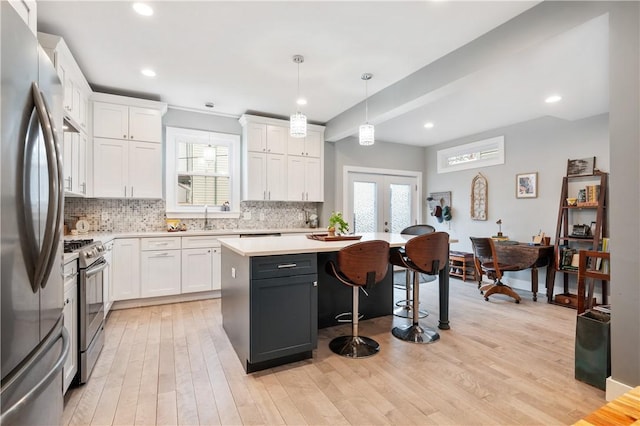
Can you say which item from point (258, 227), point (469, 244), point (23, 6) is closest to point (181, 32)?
point (23, 6)

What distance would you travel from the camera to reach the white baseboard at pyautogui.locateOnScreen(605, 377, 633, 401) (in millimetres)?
1901

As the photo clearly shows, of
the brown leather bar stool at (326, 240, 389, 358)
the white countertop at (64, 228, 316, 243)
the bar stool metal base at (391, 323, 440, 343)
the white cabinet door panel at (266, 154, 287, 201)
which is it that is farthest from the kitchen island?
the white cabinet door panel at (266, 154, 287, 201)

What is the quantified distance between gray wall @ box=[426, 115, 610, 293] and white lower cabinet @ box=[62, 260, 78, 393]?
18.5 feet

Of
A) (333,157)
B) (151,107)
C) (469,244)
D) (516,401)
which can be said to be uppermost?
(151,107)

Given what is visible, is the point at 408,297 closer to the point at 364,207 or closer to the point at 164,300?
the point at 364,207

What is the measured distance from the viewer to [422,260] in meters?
2.75

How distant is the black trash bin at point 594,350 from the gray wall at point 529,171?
2.79 metres

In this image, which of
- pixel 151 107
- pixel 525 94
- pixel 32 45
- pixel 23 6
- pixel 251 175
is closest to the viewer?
pixel 32 45

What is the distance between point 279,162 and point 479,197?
3.65 metres

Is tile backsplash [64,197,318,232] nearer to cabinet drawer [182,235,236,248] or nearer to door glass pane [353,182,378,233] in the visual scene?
cabinet drawer [182,235,236,248]

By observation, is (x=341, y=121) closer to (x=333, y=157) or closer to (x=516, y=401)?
(x=333, y=157)

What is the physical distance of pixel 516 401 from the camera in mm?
1981

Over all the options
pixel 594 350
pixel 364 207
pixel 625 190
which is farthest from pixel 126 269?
pixel 625 190

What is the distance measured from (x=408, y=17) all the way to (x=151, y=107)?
339 centimetres
